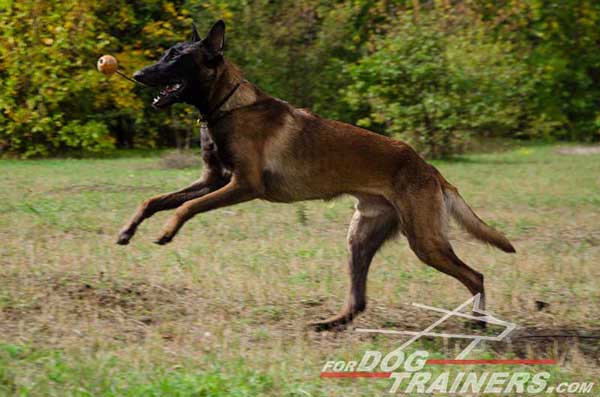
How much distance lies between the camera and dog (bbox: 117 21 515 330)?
6188mm

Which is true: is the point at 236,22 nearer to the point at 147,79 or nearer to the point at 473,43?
the point at 473,43

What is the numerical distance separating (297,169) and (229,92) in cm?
71

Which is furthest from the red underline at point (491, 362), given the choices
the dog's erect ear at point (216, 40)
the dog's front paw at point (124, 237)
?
the dog's erect ear at point (216, 40)

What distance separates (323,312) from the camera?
6.65 m

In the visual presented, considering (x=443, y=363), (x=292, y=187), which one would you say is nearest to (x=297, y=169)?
(x=292, y=187)

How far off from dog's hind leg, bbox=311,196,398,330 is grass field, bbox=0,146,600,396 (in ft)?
0.45

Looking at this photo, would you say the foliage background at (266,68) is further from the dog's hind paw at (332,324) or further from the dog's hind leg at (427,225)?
the dog's hind paw at (332,324)

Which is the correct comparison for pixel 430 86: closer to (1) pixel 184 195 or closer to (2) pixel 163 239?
(1) pixel 184 195

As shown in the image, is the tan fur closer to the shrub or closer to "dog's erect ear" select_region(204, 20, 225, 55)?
"dog's erect ear" select_region(204, 20, 225, 55)

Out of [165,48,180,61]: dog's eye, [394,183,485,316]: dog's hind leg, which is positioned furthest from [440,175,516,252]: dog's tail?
[165,48,180,61]: dog's eye

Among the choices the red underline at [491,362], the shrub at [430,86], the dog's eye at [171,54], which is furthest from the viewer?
the shrub at [430,86]

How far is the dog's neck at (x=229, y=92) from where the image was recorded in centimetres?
633

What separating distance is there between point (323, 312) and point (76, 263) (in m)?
2.19

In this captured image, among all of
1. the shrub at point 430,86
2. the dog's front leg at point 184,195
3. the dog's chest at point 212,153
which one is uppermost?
the dog's chest at point 212,153
